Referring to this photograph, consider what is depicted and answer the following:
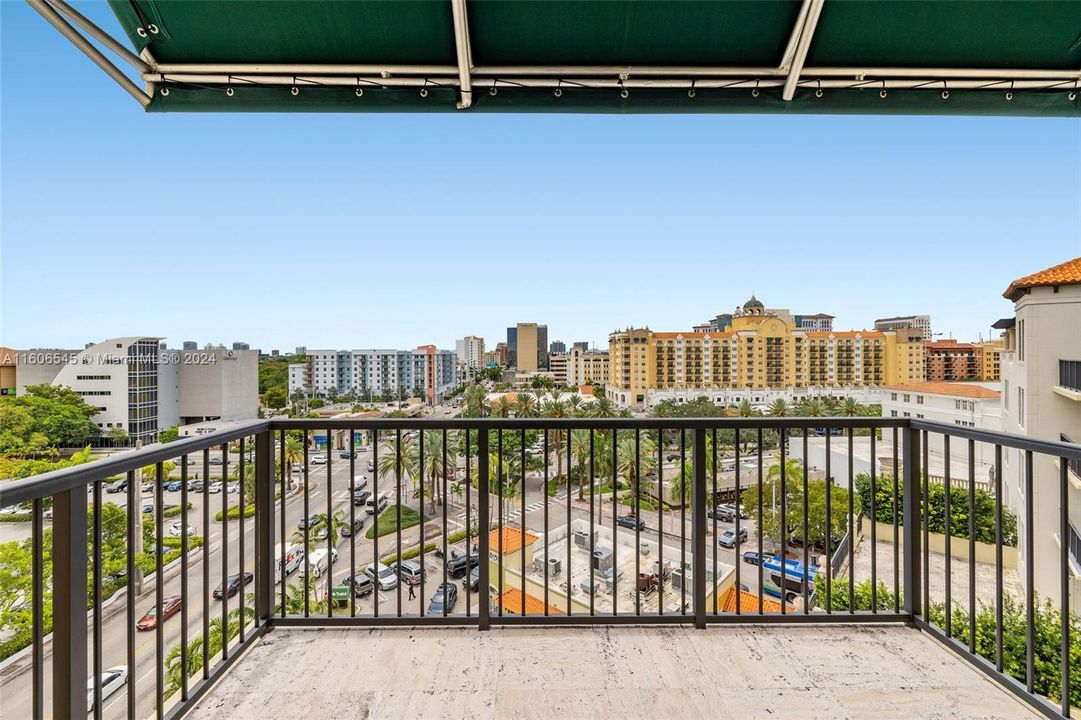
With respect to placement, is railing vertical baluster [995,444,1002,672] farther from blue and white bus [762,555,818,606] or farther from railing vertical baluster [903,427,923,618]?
blue and white bus [762,555,818,606]

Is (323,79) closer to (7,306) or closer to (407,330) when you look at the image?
(7,306)

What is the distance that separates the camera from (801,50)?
76.9 inches

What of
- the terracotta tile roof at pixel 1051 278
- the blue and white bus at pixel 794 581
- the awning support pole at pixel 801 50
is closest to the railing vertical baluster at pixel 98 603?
the blue and white bus at pixel 794 581

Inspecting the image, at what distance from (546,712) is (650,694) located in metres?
0.38

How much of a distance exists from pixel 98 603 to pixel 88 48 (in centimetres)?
204

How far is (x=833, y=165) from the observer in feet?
50.2

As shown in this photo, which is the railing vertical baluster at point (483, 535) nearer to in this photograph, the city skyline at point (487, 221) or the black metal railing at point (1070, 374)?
the city skyline at point (487, 221)

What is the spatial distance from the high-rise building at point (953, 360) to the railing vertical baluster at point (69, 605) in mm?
21343

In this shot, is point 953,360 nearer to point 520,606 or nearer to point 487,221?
point 487,221

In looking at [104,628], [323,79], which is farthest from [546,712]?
[323,79]

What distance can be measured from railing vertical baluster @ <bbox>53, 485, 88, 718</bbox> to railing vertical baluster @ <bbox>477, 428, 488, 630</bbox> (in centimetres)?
126

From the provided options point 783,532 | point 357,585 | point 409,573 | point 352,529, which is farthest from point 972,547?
point 357,585

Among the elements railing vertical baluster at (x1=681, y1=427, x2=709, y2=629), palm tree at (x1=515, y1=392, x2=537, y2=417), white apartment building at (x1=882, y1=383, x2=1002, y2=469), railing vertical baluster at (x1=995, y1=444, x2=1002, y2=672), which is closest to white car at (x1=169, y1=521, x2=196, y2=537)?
palm tree at (x1=515, y1=392, x2=537, y2=417)

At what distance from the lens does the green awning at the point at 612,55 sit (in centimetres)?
188
